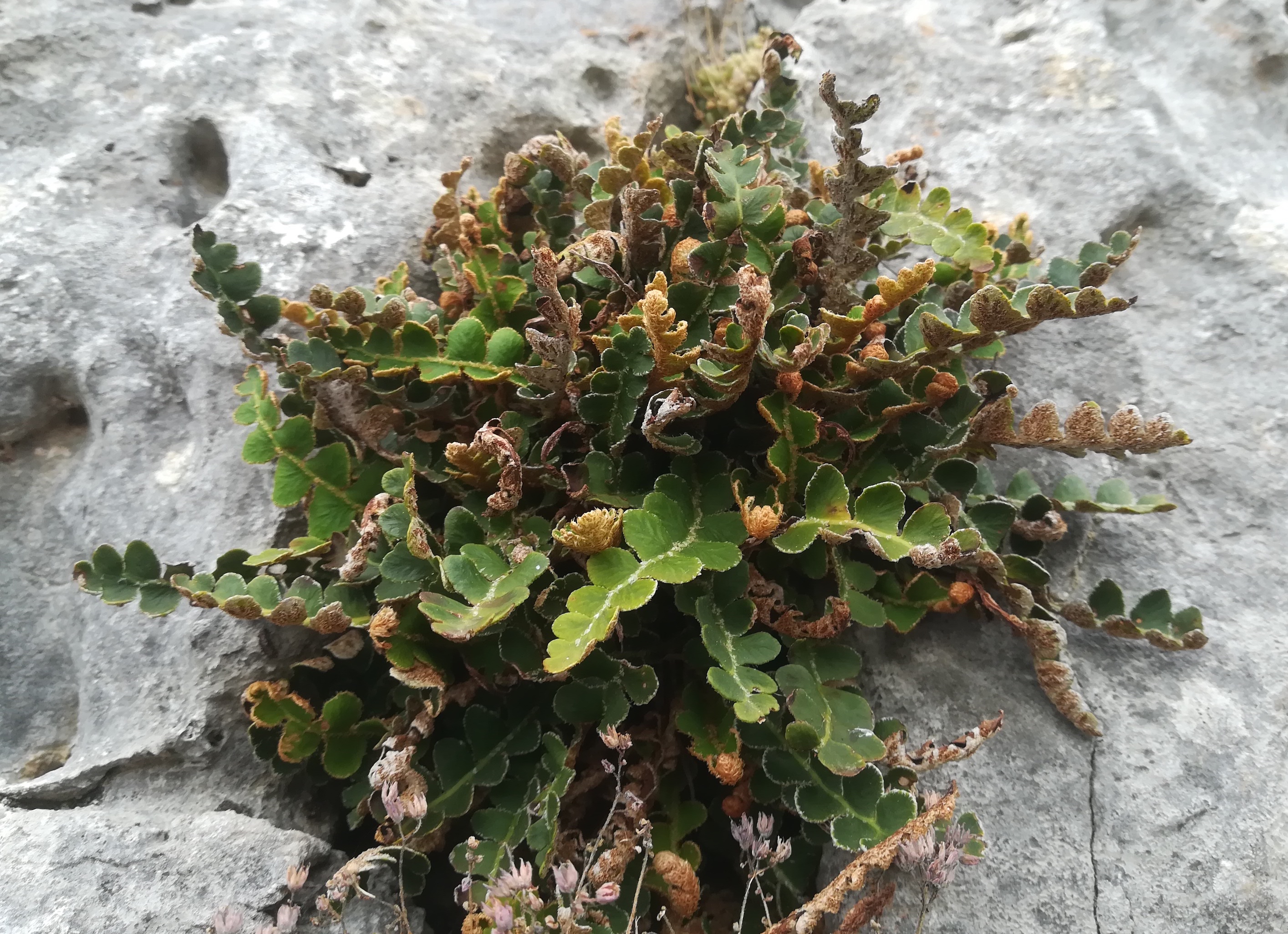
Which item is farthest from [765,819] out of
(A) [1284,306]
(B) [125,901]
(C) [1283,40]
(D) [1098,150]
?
(C) [1283,40]

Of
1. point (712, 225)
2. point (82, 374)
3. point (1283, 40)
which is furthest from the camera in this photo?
point (1283, 40)

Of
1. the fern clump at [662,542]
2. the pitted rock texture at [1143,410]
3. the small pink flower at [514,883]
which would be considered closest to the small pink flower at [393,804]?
the fern clump at [662,542]

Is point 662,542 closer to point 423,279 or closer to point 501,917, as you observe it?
point 501,917

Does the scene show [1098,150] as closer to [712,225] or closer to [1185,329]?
[1185,329]

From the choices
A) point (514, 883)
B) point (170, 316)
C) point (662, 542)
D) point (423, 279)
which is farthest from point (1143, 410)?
point (170, 316)

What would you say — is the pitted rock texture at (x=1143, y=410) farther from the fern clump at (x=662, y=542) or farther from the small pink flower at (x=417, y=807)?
the small pink flower at (x=417, y=807)

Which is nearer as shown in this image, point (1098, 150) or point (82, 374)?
point (82, 374)
